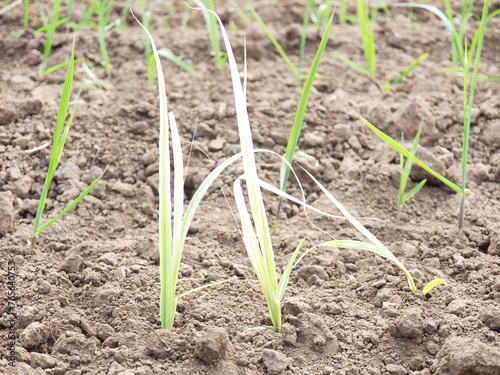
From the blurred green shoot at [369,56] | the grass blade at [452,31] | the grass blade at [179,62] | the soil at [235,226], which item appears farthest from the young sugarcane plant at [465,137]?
the grass blade at [179,62]

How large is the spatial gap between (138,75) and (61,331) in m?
1.52

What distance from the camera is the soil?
1.23 m

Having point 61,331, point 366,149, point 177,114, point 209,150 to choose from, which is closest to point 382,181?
point 366,149

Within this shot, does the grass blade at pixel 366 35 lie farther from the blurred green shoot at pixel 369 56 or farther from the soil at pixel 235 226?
the soil at pixel 235 226

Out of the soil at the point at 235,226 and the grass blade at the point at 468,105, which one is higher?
the grass blade at the point at 468,105

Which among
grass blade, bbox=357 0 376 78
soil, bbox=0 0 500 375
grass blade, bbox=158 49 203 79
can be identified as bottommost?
soil, bbox=0 0 500 375

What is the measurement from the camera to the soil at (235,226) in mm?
1226

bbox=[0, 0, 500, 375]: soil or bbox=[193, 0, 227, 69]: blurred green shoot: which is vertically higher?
bbox=[193, 0, 227, 69]: blurred green shoot

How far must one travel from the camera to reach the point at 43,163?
6.27ft

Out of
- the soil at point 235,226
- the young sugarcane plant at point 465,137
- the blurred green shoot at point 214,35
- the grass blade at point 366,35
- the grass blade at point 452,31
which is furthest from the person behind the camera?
the blurred green shoot at point 214,35

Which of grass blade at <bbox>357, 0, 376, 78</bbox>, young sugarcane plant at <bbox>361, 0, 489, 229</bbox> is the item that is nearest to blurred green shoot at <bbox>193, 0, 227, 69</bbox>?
grass blade at <bbox>357, 0, 376, 78</bbox>

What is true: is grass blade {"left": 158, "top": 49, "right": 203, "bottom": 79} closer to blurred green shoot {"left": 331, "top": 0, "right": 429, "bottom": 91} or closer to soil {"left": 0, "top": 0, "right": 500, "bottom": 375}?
soil {"left": 0, "top": 0, "right": 500, "bottom": 375}

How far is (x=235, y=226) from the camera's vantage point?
174cm

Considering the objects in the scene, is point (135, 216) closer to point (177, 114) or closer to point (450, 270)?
point (177, 114)
